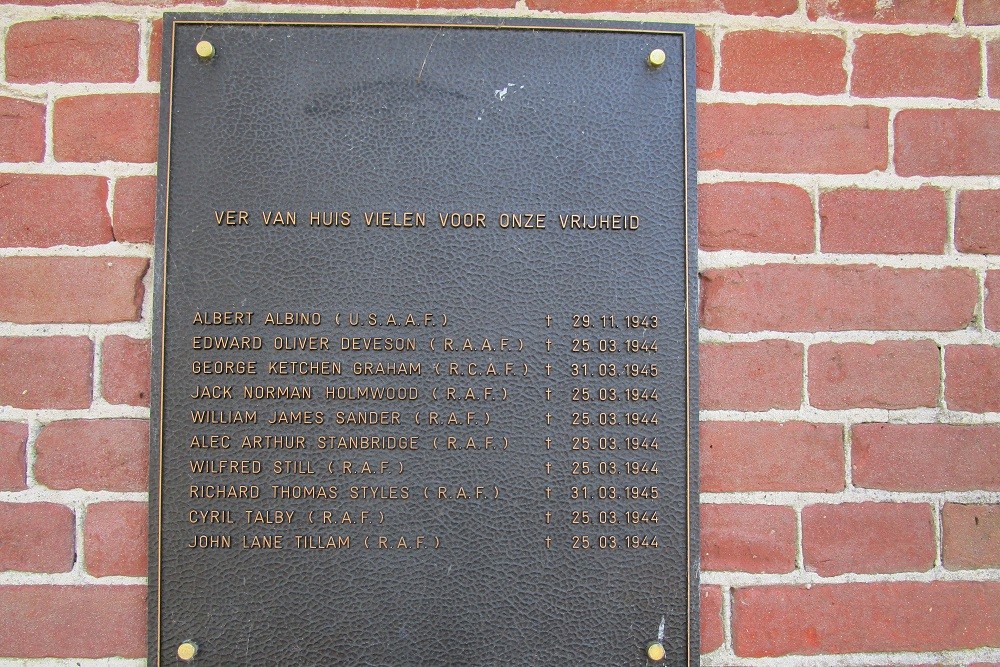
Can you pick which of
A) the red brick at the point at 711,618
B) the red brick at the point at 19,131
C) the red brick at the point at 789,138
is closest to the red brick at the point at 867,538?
the red brick at the point at 711,618

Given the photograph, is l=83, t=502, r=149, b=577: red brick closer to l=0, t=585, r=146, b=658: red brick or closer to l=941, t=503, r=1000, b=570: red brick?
l=0, t=585, r=146, b=658: red brick

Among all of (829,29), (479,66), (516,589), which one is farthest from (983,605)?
(479,66)

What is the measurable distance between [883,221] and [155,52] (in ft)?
4.36

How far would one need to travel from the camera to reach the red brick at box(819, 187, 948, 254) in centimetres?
121

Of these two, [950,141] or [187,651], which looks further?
[950,141]

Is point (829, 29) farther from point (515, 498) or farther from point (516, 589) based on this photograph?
point (516, 589)

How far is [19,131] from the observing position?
3.85ft

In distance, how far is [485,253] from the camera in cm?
116

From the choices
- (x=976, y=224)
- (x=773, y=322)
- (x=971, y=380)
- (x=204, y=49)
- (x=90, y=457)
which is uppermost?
(x=204, y=49)

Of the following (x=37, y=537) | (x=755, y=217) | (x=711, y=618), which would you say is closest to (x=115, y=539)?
(x=37, y=537)

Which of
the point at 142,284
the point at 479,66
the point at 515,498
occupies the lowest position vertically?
the point at 515,498

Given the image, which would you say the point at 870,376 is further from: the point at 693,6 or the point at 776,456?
the point at 693,6

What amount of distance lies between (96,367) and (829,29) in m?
1.43

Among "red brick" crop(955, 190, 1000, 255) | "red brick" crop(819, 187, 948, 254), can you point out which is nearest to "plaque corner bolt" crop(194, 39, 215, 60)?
"red brick" crop(819, 187, 948, 254)
